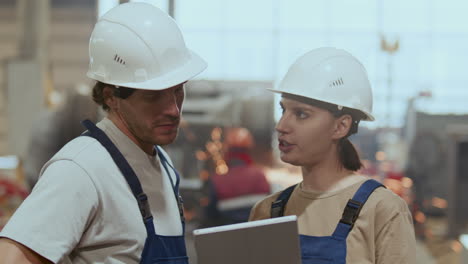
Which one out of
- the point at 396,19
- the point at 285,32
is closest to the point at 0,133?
the point at 285,32

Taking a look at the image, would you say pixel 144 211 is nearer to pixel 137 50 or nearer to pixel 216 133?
pixel 137 50

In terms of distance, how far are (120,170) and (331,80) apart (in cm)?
66

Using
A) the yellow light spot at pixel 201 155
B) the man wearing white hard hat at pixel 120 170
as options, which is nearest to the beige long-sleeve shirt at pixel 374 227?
the man wearing white hard hat at pixel 120 170

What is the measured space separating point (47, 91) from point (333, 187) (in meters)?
6.84

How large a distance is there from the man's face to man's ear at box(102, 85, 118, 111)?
2cm

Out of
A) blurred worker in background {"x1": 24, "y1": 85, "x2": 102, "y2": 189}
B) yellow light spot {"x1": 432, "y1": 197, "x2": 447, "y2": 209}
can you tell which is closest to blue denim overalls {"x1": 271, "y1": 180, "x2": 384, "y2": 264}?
blurred worker in background {"x1": 24, "y1": 85, "x2": 102, "y2": 189}

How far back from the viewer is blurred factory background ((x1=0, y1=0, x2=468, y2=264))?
6.24m

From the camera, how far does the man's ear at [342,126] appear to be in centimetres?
190

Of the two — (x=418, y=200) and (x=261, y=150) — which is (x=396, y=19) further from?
(x=261, y=150)

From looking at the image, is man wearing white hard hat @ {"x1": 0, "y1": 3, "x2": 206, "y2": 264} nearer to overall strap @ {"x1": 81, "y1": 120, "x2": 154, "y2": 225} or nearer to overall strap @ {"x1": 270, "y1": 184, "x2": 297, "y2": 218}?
overall strap @ {"x1": 81, "y1": 120, "x2": 154, "y2": 225}

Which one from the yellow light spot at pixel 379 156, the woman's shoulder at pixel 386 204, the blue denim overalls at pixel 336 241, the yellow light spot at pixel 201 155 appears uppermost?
the woman's shoulder at pixel 386 204

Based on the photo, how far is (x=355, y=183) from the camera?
1863mm

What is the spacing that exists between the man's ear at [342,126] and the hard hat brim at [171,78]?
16.9 inches

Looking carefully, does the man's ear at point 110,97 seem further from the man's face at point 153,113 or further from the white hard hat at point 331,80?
the white hard hat at point 331,80
